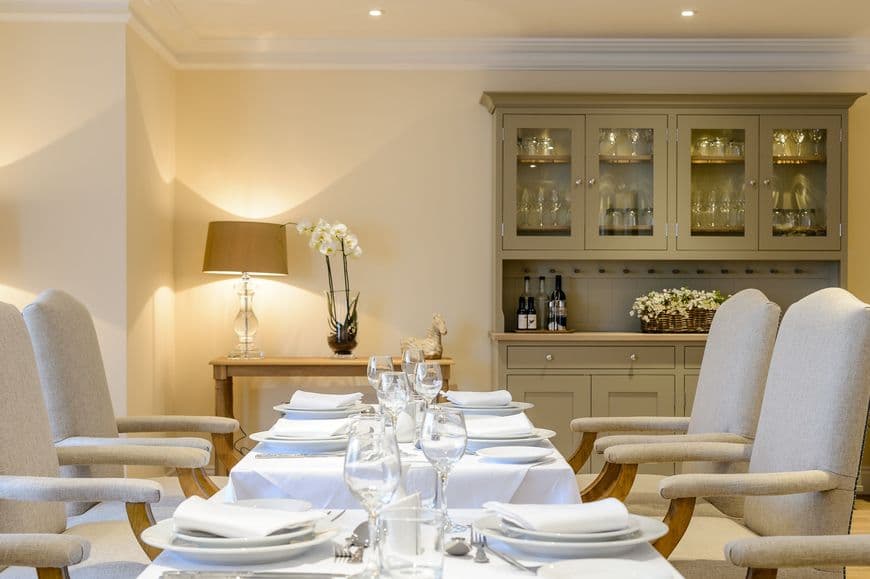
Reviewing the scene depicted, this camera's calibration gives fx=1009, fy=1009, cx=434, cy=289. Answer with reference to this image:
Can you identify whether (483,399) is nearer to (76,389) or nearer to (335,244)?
(76,389)

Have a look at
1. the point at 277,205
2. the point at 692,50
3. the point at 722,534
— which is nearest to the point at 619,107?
the point at 692,50

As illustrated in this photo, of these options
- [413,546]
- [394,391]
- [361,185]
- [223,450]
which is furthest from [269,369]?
[413,546]

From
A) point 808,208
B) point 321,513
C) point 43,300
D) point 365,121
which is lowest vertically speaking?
point 321,513

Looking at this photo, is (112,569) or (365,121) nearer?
(112,569)

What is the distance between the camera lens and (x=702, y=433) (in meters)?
2.94

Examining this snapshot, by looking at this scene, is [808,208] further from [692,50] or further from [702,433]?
[702,433]

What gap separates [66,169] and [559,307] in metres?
2.48

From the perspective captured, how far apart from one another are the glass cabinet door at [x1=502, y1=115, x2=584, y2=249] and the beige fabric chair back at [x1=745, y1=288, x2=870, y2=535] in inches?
108

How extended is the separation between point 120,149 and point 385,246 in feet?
4.92

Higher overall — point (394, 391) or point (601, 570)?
point (394, 391)

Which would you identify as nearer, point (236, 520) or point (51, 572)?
point (236, 520)

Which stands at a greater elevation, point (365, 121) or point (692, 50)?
point (692, 50)

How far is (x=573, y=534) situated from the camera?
1445mm

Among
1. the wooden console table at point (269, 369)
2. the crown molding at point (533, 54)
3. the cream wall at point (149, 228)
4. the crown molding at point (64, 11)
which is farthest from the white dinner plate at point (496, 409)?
the crown molding at point (533, 54)
